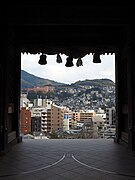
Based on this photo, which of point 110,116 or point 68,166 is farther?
point 110,116

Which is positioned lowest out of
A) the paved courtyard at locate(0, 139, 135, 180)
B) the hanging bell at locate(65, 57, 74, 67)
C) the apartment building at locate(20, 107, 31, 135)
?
the paved courtyard at locate(0, 139, 135, 180)

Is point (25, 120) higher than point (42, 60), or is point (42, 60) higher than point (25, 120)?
point (42, 60)

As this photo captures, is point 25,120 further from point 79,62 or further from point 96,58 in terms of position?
point 96,58

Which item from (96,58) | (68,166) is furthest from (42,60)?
(68,166)

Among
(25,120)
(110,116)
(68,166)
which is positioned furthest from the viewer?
(25,120)

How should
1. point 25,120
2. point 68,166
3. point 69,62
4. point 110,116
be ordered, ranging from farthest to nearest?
1. point 25,120
2. point 110,116
3. point 69,62
4. point 68,166

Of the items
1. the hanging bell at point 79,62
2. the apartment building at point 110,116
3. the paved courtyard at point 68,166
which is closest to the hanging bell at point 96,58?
the hanging bell at point 79,62

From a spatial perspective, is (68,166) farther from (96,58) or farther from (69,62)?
(96,58)

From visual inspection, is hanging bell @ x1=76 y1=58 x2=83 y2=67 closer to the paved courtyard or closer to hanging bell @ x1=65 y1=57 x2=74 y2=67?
hanging bell @ x1=65 y1=57 x2=74 y2=67

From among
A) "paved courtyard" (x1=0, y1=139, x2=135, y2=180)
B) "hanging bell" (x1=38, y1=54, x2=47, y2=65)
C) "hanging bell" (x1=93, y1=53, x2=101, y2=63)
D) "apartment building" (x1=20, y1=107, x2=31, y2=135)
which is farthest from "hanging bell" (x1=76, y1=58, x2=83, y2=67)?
"paved courtyard" (x1=0, y1=139, x2=135, y2=180)

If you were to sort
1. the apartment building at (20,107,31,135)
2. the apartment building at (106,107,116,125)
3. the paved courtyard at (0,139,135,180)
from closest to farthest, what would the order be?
1. the paved courtyard at (0,139,135,180)
2. the apartment building at (106,107,116,125)
3. the apartment building at (20,107,31,135)

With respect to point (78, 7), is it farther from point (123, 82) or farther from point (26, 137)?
point (26, 137)

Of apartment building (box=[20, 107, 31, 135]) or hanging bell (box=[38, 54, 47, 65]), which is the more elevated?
hanging bell (box=[38, 54, 47, 65])

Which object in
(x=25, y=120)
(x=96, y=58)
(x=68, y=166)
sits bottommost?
(x=68, y=166)
